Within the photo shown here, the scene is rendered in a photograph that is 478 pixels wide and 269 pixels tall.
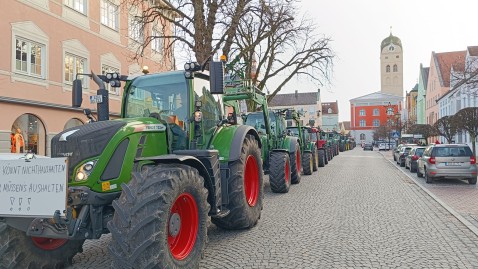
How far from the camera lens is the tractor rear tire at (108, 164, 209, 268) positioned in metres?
3.75

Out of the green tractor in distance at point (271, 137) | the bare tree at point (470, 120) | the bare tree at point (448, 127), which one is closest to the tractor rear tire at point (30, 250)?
the green tractor in distance at point (271, 137)

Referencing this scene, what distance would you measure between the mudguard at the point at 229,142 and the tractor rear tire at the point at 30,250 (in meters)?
2.46

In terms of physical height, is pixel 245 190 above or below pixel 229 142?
below

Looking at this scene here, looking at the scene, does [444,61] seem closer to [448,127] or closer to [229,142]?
[448,127]

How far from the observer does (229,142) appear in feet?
21.3

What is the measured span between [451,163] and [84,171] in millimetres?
13358

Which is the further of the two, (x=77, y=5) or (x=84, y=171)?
(x=77, y=5)

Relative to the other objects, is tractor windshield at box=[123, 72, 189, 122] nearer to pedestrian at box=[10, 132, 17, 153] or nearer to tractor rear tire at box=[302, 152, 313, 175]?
pedestrian at box=[10, 132, 17, 153]

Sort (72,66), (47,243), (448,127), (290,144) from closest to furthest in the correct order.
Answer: (47,243)
(290,144)
(72,66)
(448,127)

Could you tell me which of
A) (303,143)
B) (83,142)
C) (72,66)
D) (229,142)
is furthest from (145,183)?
(72,66)

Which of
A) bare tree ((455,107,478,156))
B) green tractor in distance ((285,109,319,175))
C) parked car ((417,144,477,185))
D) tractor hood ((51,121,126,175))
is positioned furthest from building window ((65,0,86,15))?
bare tree ((455,107,478,156))

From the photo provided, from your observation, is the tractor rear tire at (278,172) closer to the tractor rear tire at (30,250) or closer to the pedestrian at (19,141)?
the tractor rear tire at (30,250)

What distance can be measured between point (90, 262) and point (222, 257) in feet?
5.71

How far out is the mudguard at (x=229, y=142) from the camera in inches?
247
